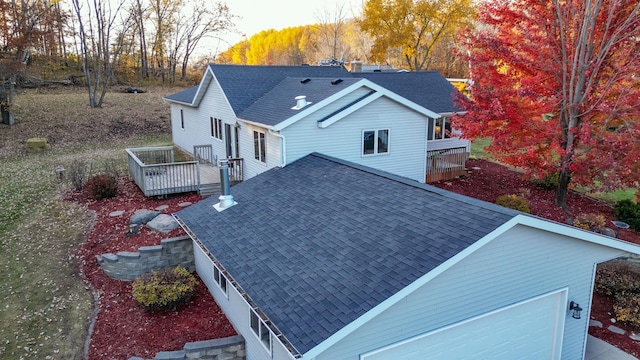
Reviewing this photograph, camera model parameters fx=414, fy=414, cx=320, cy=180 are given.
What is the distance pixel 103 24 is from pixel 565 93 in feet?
131

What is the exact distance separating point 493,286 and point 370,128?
9.15 meters

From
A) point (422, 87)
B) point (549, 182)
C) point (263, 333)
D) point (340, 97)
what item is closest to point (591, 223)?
point (549, 182)

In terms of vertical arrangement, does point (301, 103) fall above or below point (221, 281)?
above

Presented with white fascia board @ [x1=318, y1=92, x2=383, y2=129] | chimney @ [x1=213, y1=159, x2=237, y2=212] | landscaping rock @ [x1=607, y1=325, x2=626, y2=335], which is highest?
white fascia board @ [x1=318, y1=92, x2=383, y2=129]

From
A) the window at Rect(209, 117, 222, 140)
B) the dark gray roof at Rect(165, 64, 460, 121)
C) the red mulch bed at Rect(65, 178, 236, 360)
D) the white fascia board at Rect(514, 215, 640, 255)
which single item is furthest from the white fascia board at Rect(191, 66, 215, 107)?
the white fascia board at Rect(514, 215, 640, 255)

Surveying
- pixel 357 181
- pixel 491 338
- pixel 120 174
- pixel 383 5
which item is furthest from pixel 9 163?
pixel 383 5

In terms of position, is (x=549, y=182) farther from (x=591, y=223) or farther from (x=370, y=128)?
(x=370, y=128)

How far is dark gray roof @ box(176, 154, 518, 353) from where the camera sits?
5.89 m

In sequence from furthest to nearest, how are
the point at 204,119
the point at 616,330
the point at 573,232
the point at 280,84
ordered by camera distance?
the point at 204,119
the point at 280,84
the point at 616,330
the point at 573,232

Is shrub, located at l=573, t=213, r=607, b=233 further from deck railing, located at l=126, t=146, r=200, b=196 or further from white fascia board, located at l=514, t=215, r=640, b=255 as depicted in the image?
deck railing, located at l=126, t=146, r=200, b=196

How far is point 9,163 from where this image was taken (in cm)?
2353

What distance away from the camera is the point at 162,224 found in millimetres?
13477

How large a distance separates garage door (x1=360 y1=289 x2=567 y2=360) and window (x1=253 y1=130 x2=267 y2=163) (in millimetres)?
9347

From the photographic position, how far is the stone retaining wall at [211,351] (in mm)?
7617
